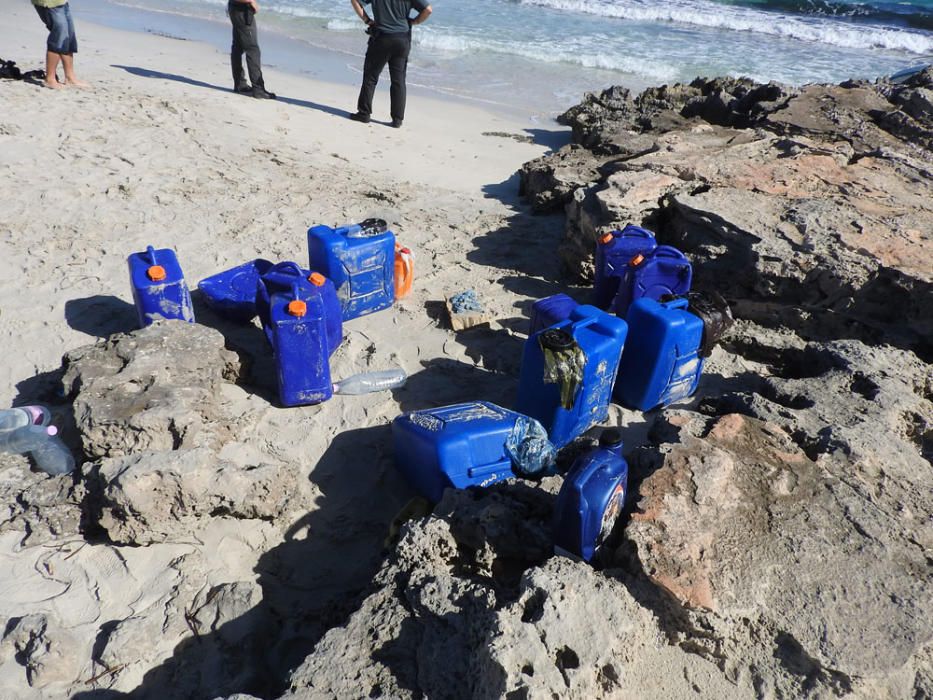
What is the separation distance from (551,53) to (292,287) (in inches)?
446

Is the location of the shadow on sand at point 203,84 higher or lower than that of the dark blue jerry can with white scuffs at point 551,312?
lower

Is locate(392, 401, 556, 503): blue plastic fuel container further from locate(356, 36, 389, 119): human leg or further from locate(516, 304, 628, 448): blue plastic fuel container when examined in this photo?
locate(356, 36, 389, 119): human leg

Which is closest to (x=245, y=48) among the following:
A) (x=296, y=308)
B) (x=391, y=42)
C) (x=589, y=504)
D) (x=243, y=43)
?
(x=243, y=43)

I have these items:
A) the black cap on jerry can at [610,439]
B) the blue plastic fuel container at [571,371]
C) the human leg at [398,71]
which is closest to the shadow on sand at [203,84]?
the human leg at [398,71]

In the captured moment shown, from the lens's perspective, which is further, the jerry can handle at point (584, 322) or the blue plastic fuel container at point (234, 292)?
the blue plastic fuel container at point (234, 292)

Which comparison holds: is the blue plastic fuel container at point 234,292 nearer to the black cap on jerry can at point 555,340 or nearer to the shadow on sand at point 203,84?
the black cap on jerry can at point 555,340

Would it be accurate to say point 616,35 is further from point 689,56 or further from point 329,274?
point 329,274

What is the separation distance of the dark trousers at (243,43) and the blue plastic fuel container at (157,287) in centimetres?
575

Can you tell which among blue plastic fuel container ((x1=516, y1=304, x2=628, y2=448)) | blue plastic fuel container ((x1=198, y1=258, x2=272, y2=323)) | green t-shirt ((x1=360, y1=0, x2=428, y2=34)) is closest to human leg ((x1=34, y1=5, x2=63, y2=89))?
green t-shirt ((x1=360, y1=0, x2=428, y2=34))

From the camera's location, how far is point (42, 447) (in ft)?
10.8

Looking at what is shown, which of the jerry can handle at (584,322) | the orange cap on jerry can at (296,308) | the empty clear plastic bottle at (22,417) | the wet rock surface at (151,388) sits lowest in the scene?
the empty clear plastic bottle at (22,417)

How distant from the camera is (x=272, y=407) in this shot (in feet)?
12.7

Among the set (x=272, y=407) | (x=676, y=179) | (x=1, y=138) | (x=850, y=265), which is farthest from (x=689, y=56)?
(x=272, y=407)

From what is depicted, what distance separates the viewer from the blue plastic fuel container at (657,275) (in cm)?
428
